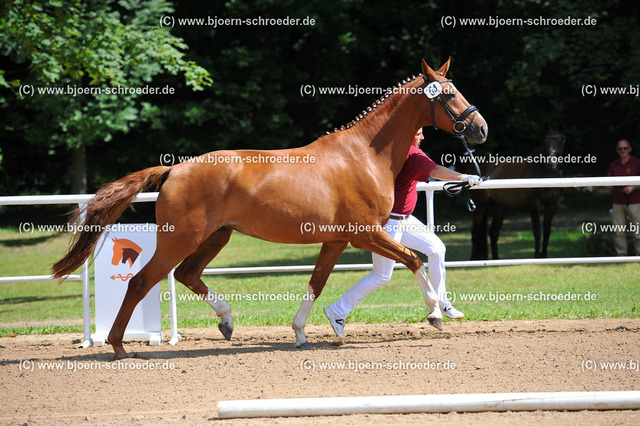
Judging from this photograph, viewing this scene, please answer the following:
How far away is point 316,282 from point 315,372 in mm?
1177

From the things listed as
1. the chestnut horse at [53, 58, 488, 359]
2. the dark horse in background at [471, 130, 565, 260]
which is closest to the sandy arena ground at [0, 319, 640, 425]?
the chestnut horse at [53, 58, 488, 359]

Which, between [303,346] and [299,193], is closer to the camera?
[299,193]

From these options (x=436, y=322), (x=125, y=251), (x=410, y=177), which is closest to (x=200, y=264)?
(x=125, y=251)

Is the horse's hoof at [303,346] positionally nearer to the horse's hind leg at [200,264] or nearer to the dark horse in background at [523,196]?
the horse's hind leg at [200,264]

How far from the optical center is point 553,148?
12.9 meters

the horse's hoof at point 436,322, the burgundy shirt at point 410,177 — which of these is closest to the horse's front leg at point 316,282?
the burgundy shirt at point 410,177

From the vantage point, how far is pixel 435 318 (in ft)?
21.7

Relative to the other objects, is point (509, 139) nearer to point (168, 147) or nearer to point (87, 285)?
point (168, 147)

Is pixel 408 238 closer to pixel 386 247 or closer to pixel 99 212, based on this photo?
pixel 386 247

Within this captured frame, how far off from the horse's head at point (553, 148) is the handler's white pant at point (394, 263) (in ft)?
22.9

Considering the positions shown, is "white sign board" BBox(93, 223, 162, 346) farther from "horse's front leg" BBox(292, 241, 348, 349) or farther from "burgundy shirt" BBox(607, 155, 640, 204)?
"burgundy shirt" BBox(607, 155, 640, 204)

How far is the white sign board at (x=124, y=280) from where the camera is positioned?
676cm

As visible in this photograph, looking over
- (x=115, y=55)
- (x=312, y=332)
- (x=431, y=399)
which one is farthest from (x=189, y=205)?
(x=115, y=55)

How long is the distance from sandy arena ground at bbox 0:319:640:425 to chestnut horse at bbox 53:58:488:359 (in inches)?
20.6
